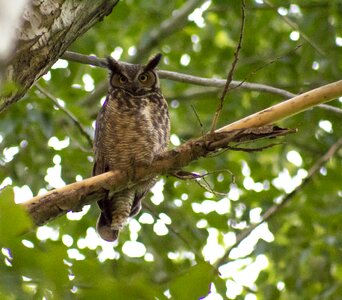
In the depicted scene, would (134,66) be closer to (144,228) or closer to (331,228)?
(144,228)

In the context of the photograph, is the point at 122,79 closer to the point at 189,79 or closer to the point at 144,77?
the point at 144,77

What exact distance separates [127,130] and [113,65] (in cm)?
40

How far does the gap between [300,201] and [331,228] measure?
35 centimetres

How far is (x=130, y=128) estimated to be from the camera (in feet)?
10.4

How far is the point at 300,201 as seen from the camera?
4191mm

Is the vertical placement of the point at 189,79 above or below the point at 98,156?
below

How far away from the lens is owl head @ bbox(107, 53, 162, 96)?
11.1 ft

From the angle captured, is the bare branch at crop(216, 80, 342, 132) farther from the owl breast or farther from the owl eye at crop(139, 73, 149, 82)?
the owl eye at crop(139, 73, 149, 82)

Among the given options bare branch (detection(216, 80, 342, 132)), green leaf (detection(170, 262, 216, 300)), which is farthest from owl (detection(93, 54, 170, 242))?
green leaf (detection(170, 262, 216, 300))

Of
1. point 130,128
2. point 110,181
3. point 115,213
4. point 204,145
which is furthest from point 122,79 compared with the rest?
point 204,145

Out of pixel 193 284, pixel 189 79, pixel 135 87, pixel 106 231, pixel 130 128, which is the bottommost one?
pixel 193 284

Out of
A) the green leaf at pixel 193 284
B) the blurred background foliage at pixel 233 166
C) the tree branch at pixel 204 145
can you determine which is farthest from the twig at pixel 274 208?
Answer: the green leaf at pixel 193 284

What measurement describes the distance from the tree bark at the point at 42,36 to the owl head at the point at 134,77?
1494 millimetres

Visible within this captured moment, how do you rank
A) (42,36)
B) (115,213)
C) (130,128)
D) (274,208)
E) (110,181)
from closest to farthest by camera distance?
(42,36) < (110,181) < (115,213) < (130,128) < (274,208)
